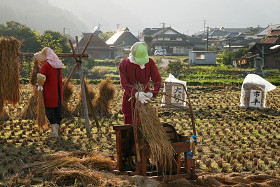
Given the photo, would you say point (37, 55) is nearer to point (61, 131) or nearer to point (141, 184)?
point (61, 131)

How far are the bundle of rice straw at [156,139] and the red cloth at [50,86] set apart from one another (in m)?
2.64

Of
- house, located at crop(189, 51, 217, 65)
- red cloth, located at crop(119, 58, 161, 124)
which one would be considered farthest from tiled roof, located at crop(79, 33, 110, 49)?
red cloth, located at crop(119, 58, 161, 124)

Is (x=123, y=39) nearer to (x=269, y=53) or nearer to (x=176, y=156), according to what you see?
(x=269, y=53)

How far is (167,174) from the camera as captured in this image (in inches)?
166

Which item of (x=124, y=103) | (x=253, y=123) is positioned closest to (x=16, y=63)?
(x=124, y=103)

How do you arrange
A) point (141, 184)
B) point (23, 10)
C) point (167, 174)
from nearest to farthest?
point (141, 184), point (167, 174), point (23, 10)

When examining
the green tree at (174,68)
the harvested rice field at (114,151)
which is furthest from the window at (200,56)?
the harvested rice field at (114,151)

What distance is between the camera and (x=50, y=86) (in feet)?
20.7

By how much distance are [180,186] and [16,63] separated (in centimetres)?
393

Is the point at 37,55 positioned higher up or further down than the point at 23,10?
further down

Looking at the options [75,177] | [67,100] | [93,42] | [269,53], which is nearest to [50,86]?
[67,100]

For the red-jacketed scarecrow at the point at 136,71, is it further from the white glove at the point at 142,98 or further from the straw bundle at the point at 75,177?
the straw bundle at the point at 75,177

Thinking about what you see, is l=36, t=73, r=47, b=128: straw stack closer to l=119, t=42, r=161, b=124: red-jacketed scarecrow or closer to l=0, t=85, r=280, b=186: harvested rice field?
l=0, t=85, r=280, b=186: harvested rice field

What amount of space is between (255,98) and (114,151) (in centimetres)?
605
